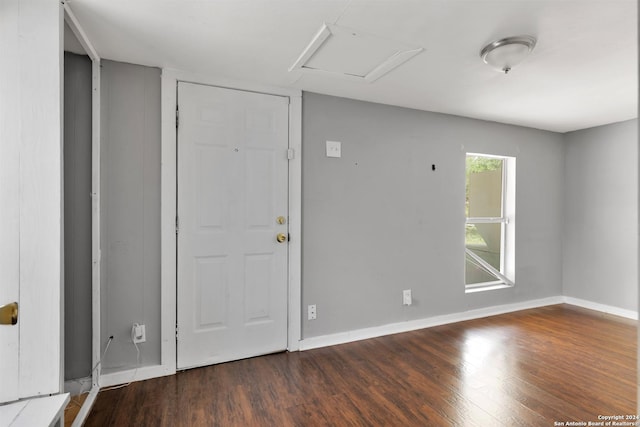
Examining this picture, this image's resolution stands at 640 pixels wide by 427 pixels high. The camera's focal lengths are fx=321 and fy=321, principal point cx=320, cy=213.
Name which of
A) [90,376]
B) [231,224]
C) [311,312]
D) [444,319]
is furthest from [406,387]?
[90,376]

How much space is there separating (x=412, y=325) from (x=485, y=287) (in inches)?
47.5

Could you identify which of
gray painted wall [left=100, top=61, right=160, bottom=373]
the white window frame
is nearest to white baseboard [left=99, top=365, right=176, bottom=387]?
gray painted wall [left=100, top=61, right=160, bottom=373]

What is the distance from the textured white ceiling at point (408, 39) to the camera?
1.62m

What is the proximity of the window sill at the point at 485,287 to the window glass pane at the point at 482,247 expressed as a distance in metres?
0.05

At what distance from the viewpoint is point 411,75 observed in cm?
→ 245

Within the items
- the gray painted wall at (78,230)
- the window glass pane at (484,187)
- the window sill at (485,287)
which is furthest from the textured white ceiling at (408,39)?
the window sill at (485,287)

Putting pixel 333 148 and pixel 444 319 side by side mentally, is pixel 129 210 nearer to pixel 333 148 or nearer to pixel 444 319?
pixel 333 148

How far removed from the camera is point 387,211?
3158 mm

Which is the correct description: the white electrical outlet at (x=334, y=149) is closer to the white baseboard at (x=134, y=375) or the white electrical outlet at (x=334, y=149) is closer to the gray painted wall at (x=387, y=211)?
the gray painted wall at (x=387, y=211)

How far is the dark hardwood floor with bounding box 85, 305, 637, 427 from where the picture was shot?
1.87 m
